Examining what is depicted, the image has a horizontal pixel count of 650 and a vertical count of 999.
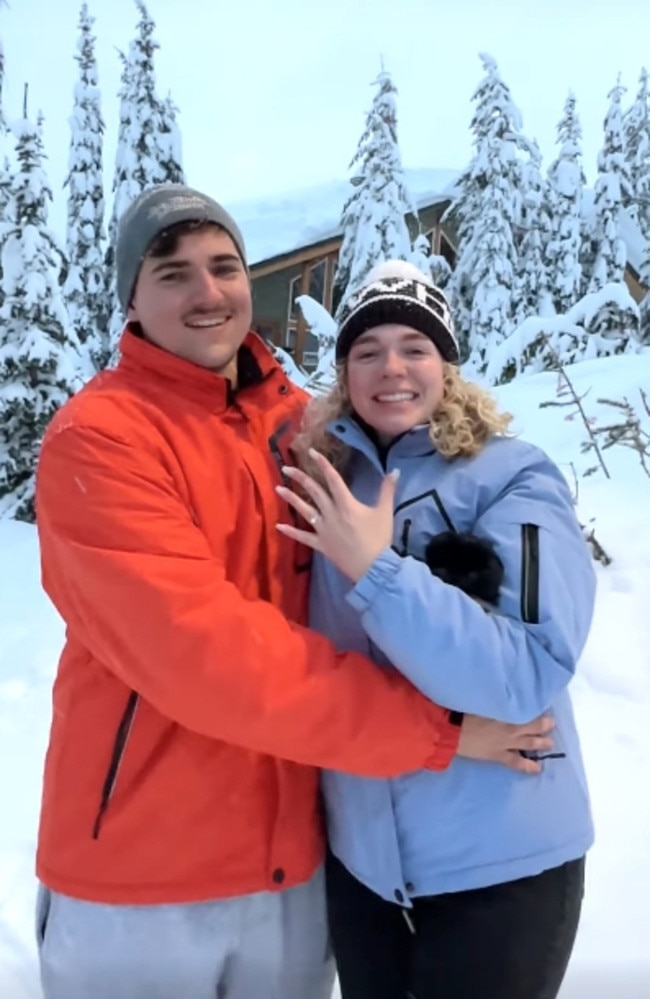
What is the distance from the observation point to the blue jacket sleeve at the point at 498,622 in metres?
1.93

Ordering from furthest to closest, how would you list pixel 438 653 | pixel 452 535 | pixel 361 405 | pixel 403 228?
pixel 403 228 < pixel 361 405 < pixel 452 535 < pixel 438 653

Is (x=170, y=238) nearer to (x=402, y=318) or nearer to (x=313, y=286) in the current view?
(x=402, y=318)

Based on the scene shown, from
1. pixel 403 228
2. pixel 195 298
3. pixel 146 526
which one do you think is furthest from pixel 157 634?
pixel 403 228

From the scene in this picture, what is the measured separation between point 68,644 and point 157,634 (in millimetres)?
494

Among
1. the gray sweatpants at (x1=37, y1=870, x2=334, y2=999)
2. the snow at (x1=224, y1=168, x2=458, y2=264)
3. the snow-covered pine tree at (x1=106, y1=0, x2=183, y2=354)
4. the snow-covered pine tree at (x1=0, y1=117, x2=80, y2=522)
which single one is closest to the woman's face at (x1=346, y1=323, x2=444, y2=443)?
the gray sweatpants at (x1=37, y1=870, x2=334, y2=999)

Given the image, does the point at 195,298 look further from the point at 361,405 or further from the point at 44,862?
the point at 44,862

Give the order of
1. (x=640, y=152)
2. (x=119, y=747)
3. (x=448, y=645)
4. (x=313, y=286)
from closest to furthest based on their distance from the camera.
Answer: (x=448, y=645) < (x=119, y=747) < (x=313, y=286) < (x=640, y=152)

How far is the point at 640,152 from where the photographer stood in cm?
3550

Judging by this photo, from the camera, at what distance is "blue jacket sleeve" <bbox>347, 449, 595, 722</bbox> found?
1930 millimetres

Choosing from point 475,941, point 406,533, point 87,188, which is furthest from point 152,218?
point 87,188

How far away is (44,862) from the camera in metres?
2.26

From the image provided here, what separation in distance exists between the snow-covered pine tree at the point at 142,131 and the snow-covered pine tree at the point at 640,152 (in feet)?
59.0

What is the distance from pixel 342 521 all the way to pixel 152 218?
1016 millimetres

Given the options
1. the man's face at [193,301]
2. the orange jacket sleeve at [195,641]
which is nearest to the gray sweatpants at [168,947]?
the orange jacket sleeve at [195,641]
